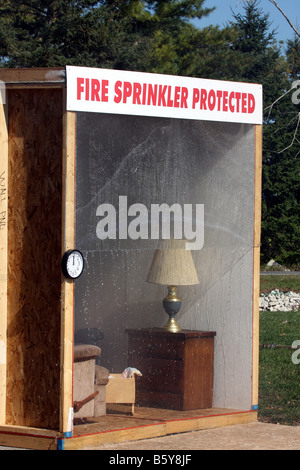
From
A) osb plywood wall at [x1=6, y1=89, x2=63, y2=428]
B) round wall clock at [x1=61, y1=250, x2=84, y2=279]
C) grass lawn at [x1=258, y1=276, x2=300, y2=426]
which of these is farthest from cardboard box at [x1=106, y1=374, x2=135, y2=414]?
grass lawn at [x1=258, y1=276, x2=300, y2=426]

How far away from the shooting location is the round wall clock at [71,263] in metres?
7.13

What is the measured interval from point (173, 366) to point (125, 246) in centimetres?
136

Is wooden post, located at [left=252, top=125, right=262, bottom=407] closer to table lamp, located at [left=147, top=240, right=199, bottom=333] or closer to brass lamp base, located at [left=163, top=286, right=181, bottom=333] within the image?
table lamp, located at [left=147, top=240, right=199, bottom=333]

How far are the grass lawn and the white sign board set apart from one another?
9.43ft

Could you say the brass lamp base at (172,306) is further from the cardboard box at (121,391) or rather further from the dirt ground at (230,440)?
the dirt ground at (230,440)

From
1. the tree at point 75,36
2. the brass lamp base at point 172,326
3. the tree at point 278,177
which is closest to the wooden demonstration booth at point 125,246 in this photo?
the brass lamp base at point 172,326

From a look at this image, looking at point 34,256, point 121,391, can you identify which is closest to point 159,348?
point 121,391

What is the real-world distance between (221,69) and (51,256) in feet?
101

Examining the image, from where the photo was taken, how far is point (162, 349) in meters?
8.73

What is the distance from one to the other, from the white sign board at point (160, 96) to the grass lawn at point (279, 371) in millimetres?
2875

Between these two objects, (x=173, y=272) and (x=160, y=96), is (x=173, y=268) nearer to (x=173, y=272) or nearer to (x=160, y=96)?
(x=173, y=272)

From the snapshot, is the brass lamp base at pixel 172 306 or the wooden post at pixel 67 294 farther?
the brass lamp base at pixel 172 306

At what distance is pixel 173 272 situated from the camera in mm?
8844
